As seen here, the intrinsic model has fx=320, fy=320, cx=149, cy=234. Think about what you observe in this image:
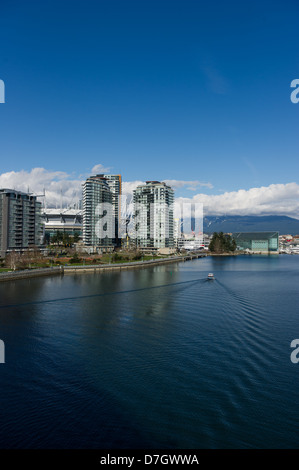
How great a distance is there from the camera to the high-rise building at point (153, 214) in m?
71.3

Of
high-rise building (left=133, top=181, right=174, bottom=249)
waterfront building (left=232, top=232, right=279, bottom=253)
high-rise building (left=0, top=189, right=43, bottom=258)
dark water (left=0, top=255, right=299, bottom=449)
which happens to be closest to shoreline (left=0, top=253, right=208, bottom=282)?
high-rise building (left=0, top=189, right=43, bottom=258)

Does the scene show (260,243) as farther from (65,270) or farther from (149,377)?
(149,377)

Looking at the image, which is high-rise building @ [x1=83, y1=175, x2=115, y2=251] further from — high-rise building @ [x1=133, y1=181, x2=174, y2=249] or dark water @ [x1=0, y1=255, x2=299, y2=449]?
dark water @ [x1=0, y1=255, x2=299, y2=449]

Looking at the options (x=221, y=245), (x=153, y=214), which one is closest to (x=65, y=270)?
(x=153, y=214)

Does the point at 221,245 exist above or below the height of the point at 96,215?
below

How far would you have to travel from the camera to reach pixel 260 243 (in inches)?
3979

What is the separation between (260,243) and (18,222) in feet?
253

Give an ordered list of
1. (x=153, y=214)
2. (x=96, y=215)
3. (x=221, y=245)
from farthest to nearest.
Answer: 1. (x=221, y=245)
2. (x=153, y=214)
3. (x=96, y=215)

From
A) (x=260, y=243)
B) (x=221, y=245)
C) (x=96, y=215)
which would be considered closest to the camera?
(x=96, y=215)

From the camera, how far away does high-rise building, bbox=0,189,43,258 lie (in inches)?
1731

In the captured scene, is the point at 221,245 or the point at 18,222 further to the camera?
the point at 221,245

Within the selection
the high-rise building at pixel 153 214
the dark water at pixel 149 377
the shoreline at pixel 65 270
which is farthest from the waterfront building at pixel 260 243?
the dark water at pixel 149 377
